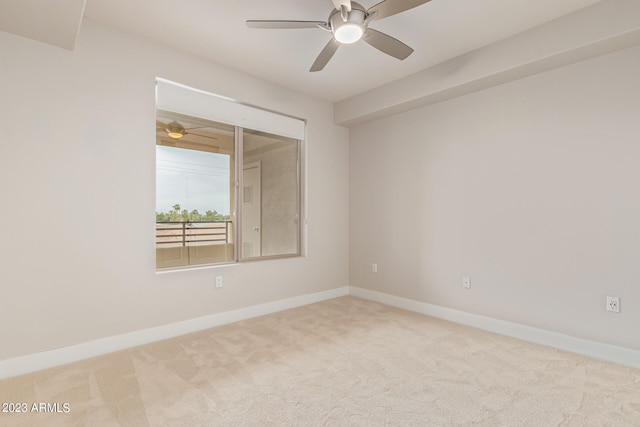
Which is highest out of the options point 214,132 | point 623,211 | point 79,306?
point 214,132

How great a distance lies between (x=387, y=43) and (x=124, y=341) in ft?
10.4

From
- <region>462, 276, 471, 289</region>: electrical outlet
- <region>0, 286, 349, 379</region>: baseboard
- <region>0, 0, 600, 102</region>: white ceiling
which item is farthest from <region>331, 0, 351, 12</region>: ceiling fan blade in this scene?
<region>0, 286, 349, 379</region>: baseboard

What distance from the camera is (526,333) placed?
9.65 feet

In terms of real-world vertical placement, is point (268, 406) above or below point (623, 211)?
below

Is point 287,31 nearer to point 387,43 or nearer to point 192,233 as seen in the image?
point 387,43

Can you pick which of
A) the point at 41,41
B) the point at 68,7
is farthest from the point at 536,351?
the point at 41,41

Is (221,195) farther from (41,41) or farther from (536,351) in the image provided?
(536,351)

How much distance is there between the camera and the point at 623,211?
249 centimetres

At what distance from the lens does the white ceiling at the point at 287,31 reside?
2.33m

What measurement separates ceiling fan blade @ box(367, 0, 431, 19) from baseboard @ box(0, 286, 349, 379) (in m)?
2.99

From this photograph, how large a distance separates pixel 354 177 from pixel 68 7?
3414 millimetres

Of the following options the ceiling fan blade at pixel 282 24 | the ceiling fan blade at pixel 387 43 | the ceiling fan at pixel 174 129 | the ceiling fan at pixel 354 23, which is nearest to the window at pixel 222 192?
the ceiling fan at pixel 174 129

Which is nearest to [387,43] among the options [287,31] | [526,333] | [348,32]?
[348,32]

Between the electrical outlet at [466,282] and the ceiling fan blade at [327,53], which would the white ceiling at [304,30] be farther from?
the electrical outlet at [466,282]
